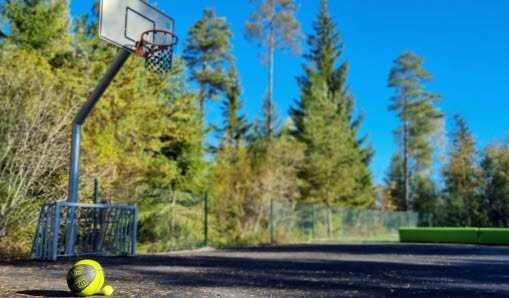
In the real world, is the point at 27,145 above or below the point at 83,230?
above

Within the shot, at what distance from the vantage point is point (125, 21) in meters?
9.55

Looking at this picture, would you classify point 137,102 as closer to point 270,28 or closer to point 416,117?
point 270,28

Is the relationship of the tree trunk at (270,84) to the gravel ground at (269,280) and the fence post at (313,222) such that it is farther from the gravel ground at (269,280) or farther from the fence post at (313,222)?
the gravel ground at (269,280)

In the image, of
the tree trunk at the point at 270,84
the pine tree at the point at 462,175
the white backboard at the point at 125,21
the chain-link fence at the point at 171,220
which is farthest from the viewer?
the pine tree at the point at 462,175

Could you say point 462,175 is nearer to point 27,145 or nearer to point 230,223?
point 230,223

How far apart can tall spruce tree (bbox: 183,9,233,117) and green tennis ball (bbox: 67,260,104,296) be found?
27536 mm

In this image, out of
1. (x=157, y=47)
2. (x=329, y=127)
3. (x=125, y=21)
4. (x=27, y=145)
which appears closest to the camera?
(x=125, y=21)

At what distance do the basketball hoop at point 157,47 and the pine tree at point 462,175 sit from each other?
2934cm

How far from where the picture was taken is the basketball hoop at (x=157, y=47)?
9867 mm

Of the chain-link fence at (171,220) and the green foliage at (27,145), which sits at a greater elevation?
the green foliage at (27,145)

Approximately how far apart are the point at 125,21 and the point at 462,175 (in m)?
31.1

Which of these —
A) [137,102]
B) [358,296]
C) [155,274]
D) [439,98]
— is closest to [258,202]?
[137,102]

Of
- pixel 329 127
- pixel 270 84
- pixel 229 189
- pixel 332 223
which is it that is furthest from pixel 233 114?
pixel 229 189

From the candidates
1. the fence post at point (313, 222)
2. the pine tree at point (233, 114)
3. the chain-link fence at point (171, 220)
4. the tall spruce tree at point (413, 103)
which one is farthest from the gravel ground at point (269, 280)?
the tall spruce tree at point (413, 103)
